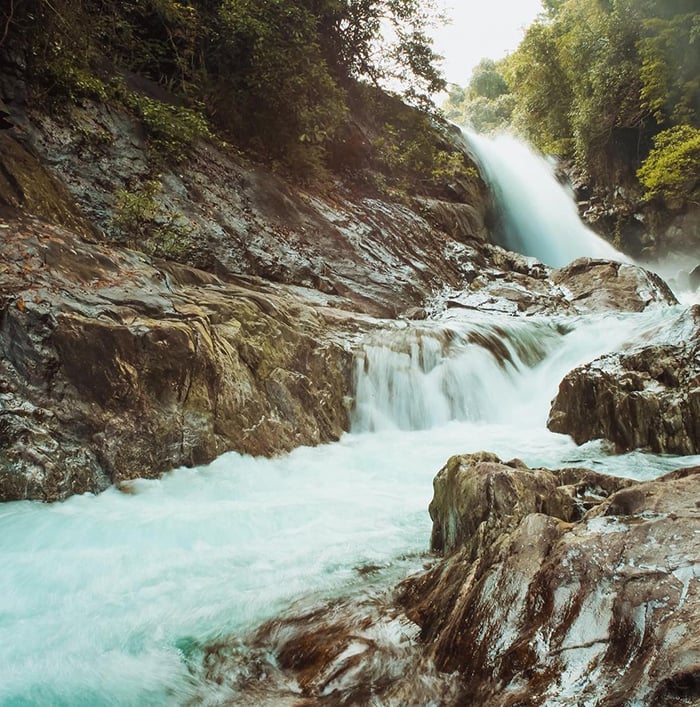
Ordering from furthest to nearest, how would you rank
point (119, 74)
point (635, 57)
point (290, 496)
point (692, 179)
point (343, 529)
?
point (635, 57) < point (692, 179) < point (119, 74) < point (290, 496) < point (343, 529)

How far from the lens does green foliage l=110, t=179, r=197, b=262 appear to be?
23.1ft

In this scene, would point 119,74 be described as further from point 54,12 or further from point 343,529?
point 343,529

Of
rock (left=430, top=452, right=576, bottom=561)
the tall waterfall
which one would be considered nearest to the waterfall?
rock (left=430, top=452, right=576, bottom=561)

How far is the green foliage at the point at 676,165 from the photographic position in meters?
16.3

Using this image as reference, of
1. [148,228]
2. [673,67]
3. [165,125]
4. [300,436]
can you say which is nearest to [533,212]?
[673,67]

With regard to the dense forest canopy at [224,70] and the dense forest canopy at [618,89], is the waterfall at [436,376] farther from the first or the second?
the dense forest canopy at [618,89]

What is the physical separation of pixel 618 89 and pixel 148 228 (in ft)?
62.2

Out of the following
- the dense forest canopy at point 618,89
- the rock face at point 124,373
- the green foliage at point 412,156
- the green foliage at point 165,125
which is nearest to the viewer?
the rock face at point 124,373

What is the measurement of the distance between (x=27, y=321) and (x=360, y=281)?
665 centimetres

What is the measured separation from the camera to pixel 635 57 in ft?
60.0

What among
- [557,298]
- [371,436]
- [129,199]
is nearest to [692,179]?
[557,298]

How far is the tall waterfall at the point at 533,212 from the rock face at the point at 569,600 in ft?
51.1

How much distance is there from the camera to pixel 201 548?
336 centimetres

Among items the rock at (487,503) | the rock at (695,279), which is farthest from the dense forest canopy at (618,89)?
the rock at (487,503)
